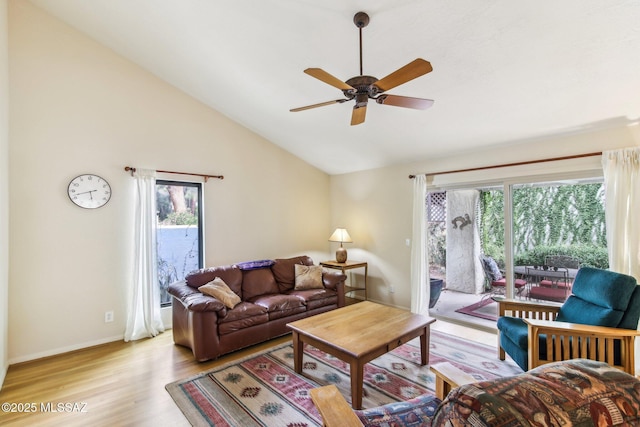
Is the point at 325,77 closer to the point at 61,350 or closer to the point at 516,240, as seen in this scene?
the point at 516,240

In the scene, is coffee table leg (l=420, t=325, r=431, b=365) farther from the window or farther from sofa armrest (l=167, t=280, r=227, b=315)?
the window

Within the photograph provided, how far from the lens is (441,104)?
316cm

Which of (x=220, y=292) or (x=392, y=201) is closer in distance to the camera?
(x=220, y=292)

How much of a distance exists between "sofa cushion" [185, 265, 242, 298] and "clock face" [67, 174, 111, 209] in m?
1.40

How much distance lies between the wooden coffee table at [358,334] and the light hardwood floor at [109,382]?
0.97m

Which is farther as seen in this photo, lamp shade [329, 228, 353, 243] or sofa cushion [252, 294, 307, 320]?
lamp shade [329, 228, 353, 243]

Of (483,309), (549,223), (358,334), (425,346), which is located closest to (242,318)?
(358,334)

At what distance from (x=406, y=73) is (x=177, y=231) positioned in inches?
147

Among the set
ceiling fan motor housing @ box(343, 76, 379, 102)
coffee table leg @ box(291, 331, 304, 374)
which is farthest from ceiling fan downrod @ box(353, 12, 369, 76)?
coffee table leg @ box(291, 331, 304, 374)

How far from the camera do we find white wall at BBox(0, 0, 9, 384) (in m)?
2.72

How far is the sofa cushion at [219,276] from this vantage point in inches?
144

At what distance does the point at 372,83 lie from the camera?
2.05 meters

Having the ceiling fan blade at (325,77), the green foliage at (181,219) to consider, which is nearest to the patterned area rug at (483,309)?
the ceiling fan blade at (325,77)

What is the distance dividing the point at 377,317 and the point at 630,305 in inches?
81.0
